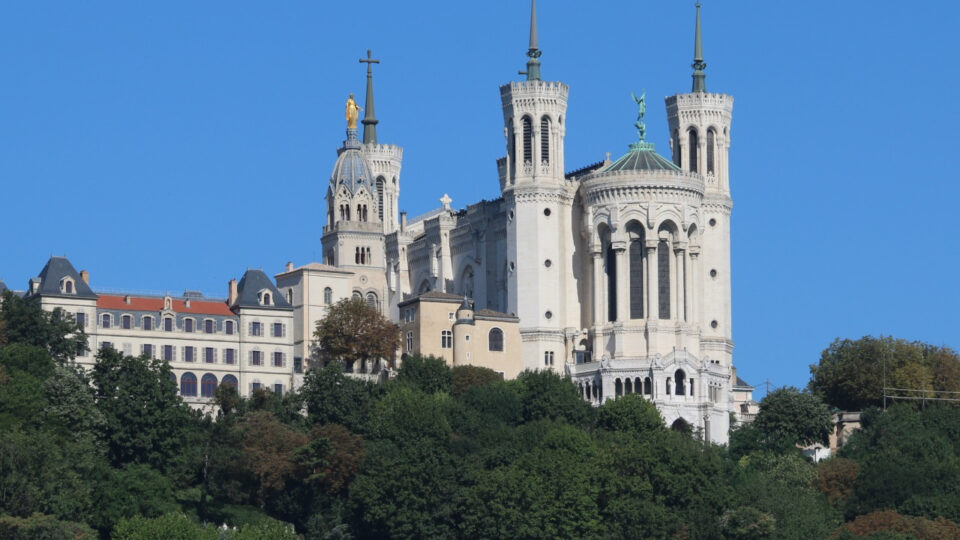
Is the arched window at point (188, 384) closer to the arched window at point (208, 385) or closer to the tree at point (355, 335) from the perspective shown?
the arched window at point (208, 385)

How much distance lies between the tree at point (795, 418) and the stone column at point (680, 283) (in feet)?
24.6

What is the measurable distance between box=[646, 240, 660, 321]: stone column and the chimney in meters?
25.3

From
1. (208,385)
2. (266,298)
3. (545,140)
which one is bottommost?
(208,385)

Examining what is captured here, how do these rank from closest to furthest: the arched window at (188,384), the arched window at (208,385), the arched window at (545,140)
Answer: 1. the arched window at (188,384)
2. the arched window at (208,385)
3. the arched window at (545,140)

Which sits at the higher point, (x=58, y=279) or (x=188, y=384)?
(x=58, y=279)

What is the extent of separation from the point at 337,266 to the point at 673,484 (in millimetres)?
53118

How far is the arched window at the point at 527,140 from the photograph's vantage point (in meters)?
155

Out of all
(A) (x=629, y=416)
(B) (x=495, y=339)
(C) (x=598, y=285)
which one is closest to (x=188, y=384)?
(B) (x=495, y=339)

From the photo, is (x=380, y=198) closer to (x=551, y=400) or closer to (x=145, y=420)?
(x=551, y=400)

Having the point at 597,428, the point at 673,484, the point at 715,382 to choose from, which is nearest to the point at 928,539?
the point at 673,484

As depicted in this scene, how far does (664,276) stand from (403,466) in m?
32.3

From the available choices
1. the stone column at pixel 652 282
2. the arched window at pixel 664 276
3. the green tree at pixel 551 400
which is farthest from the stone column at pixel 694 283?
the green tree at pixel 551 400

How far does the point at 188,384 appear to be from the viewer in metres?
146

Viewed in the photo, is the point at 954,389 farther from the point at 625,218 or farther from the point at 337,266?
the point at 337,266
